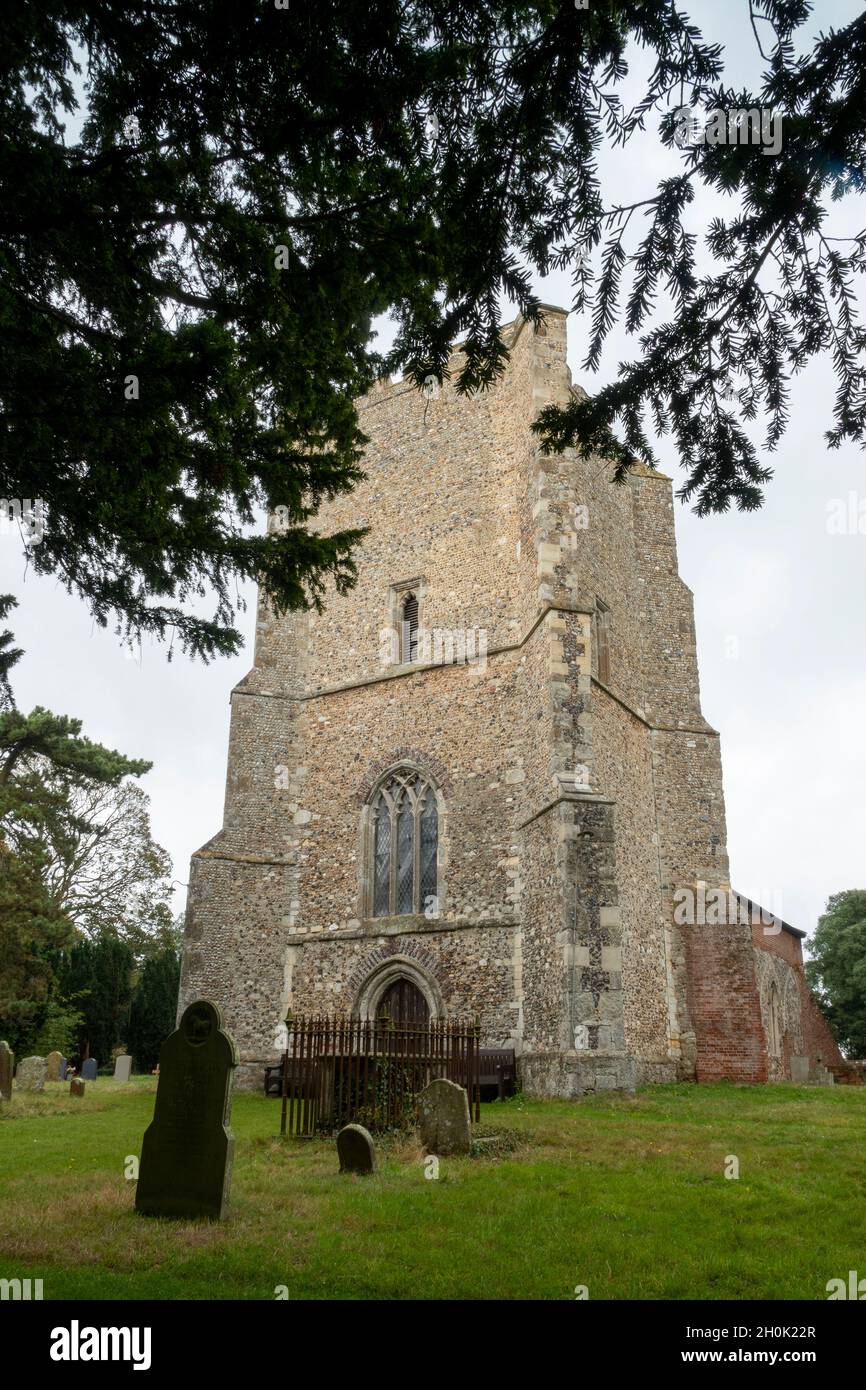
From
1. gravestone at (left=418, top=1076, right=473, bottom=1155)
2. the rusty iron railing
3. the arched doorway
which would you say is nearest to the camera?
gravestone at (left=418, top=1076, right=473, bottom=1155)

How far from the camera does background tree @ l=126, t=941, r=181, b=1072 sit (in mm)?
32969

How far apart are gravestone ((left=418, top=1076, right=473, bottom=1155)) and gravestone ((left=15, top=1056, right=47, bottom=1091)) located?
38.3ft

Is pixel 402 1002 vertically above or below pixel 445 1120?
above

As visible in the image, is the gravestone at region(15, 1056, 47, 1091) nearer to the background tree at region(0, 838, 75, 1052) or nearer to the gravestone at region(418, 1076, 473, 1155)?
the background tree at region(0, 838, 75, 1052)

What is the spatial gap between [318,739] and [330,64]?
52.5ft

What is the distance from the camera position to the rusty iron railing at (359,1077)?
1005cm

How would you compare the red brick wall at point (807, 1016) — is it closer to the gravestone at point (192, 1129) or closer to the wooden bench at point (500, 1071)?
the wooden bench at point (500, 1071)

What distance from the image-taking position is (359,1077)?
1023 centimetres

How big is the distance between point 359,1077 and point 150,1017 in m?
25.9

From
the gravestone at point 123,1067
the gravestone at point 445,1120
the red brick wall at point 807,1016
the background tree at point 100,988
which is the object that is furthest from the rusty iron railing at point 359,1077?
the background tree at point 100,988

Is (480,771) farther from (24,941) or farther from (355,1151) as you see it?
(24,941)

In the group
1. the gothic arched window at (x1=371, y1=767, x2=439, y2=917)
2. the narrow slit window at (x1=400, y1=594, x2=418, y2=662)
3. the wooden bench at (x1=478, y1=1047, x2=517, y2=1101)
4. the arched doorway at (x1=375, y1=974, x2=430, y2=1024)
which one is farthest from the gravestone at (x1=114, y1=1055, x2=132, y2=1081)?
the wooden bench at (x1=478, y1=1047, x2=517, y2=1101)

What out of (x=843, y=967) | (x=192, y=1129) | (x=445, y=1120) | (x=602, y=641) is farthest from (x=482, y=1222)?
(x=843, y=967)
